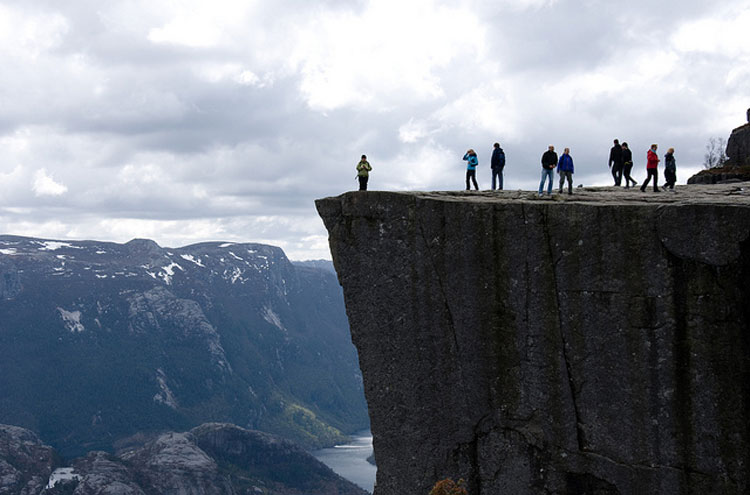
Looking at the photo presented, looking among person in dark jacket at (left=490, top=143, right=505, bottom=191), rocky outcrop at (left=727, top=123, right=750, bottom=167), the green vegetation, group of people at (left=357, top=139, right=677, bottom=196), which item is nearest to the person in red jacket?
group of people at (left=357, top=139, right=677, bottom=196)

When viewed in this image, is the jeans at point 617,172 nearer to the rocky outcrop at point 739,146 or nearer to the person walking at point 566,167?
the person walking at point 566,167

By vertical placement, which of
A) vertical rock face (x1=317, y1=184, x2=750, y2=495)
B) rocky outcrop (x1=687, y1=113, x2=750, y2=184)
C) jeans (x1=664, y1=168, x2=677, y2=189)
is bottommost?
vertical rock face (x1=317, y1=184, x2=750, y2=495)

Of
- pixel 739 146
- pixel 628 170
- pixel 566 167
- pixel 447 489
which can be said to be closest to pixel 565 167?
pixel 566 167

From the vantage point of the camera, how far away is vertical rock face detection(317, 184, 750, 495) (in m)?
21.3

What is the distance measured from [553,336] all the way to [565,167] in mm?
8583

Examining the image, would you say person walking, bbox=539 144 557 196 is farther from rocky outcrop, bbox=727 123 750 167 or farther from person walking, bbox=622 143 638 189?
rocky outcrop, bbox=727 123 750 167

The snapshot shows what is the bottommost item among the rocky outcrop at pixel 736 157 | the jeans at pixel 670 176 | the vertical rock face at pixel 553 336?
the vertical rock face at pixel 553 336

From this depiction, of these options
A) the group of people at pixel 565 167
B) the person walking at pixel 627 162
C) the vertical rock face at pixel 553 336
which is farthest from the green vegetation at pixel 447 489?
the person walking at pixel 627 162

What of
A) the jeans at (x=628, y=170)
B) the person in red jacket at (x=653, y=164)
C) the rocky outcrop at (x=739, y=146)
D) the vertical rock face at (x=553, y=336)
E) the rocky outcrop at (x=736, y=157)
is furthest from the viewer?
the rocky outcrop at (x=739, y=146)

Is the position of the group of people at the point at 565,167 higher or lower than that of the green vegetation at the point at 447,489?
higher

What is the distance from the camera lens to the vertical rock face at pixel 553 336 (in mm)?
21281

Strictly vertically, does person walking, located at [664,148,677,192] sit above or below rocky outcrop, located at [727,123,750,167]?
below

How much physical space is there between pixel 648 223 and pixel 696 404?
19.1 ft

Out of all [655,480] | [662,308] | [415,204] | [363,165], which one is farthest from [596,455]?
[363,165]
